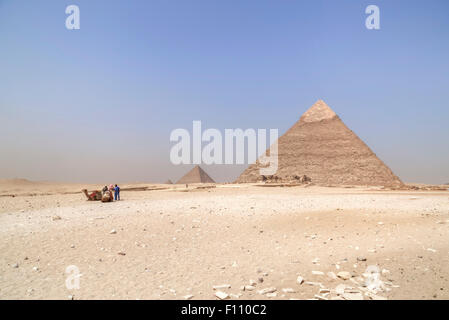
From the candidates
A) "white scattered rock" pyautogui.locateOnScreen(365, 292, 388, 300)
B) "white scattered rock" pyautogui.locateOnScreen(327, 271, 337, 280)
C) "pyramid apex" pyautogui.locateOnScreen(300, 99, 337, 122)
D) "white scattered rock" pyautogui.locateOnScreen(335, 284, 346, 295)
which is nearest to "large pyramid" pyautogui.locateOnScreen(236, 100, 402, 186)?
"pyramid apex" pyautogui.locateOnScreen(300, 99, 337, 122)

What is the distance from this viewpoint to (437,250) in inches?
211

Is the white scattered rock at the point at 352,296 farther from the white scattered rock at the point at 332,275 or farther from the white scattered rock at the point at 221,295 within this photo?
the white scattered rock at the point at 221,295

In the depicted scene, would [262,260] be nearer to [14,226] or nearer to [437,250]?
[437,250]

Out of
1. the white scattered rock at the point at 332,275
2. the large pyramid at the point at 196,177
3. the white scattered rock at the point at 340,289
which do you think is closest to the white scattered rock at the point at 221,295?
the white scattered rock at the point at 340,289

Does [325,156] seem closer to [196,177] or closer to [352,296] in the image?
[196,177]

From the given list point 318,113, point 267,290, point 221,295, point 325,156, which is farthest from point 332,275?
point 318,113

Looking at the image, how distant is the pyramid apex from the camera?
76.0 meters

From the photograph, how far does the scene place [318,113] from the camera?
7781 cm

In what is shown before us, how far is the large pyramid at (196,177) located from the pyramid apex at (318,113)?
29.2 metres

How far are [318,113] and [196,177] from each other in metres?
35.6

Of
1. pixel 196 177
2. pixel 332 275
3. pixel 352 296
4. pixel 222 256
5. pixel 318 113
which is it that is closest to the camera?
pixel 352 296

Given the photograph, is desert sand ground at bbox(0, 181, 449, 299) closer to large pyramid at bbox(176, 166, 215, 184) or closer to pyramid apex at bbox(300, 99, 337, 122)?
large pyramid at bbox(176, 166, 215, 184)
